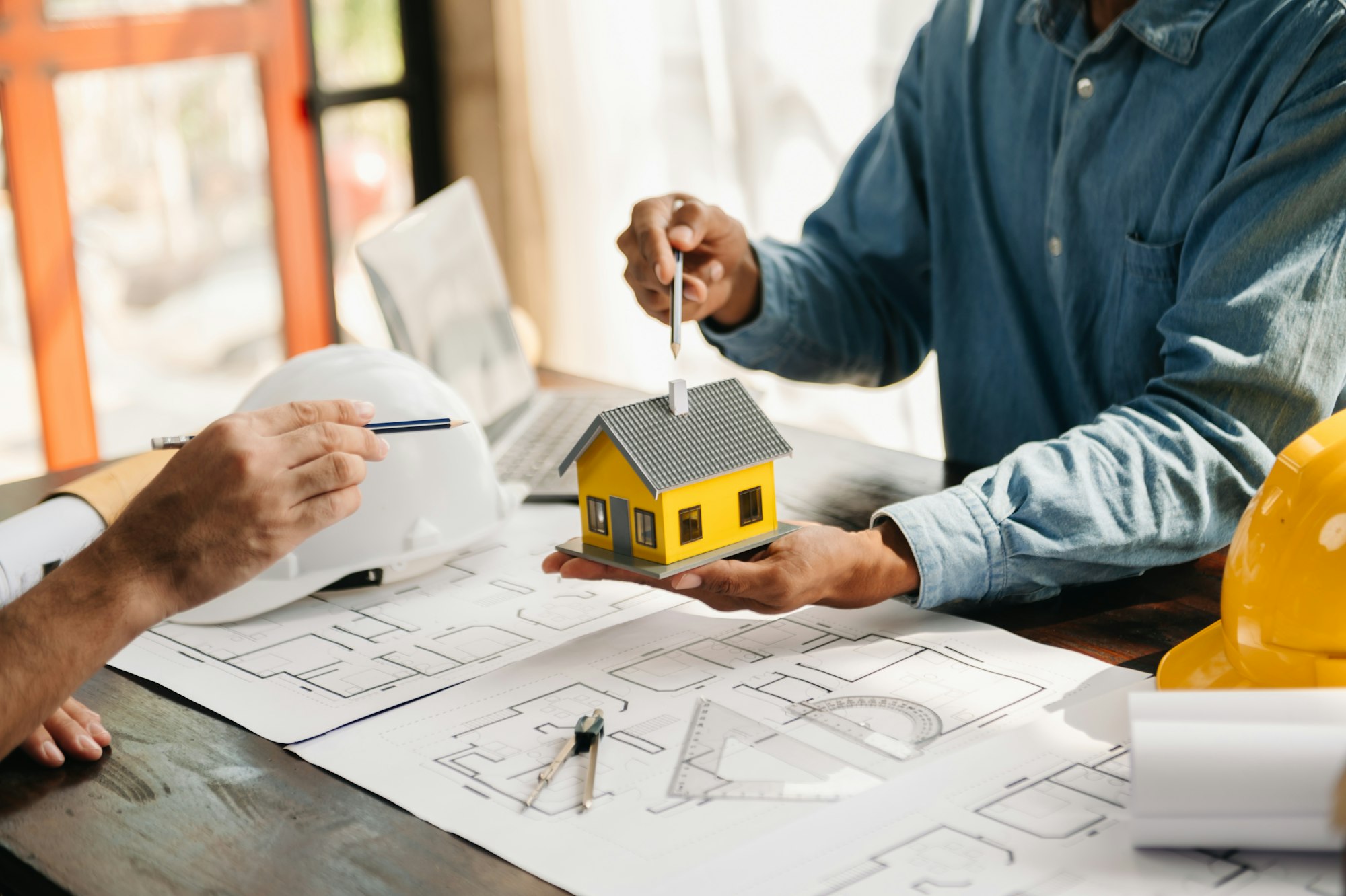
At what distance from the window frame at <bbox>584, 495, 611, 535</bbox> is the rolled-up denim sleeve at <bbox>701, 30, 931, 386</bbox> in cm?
53

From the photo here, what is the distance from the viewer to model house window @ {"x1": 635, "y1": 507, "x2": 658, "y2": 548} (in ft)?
3.53

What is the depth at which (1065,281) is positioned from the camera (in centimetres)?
148

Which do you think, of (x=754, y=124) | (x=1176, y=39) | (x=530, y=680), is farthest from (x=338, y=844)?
(x=754, y=124)

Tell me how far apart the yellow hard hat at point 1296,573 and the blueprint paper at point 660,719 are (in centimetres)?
12

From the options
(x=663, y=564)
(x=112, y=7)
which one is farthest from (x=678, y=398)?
(x=112, y=7)

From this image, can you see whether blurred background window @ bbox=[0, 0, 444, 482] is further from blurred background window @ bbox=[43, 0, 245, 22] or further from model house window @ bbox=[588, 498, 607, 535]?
model house window @ bbox=[588, 498, 607, 535]

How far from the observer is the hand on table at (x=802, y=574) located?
42.6 inches

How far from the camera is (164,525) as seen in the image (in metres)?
0.98

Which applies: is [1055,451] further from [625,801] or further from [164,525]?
[164,525]

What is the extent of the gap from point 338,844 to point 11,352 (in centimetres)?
237

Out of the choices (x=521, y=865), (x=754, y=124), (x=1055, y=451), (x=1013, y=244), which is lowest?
(x=521, y=865)

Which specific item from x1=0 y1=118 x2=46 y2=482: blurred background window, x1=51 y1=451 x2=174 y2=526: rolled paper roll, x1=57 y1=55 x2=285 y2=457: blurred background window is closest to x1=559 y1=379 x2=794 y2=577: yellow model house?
x1=51 y1=451 x2=174 y2=526: rolled paper roll

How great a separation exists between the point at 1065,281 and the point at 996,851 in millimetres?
830

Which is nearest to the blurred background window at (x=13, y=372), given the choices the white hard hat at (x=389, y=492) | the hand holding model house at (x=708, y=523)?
the white hard hat at (x=389, y=492)
